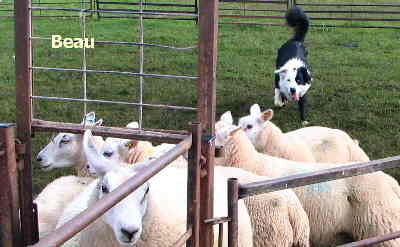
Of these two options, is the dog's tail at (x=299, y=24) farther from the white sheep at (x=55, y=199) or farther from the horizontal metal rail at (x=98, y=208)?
the horizontal metal rail at (x=98, y=208)

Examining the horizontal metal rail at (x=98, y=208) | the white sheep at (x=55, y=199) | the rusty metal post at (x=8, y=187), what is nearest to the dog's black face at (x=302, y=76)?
the white sheep at (x=55, y=199)

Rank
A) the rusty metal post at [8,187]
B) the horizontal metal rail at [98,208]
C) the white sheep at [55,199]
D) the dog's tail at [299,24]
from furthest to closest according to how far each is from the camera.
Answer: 1. the dog's tail at [299,24]
2. the white sheep at [55,199]
3. the rusty metal post at [8,187]
4. the horizontal metal rail at [98,208]

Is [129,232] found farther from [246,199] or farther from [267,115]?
[267,115]

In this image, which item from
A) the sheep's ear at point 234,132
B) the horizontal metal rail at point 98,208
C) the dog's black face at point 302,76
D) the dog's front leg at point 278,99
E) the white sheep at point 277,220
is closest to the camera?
the horizontal metal rail at point 98,208

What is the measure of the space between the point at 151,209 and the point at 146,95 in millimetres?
6315

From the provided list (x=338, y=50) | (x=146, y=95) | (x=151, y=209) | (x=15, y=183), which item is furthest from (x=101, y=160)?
(x=338, y=50)

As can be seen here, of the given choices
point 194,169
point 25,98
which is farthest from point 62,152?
point 194,169

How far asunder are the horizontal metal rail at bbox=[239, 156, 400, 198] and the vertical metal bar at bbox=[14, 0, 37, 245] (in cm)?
102

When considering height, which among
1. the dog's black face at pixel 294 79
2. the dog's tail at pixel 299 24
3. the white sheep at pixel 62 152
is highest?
the dog's tail at pixel 299 24

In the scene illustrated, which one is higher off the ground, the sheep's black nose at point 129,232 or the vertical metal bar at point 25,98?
the vertical metal bar at point 25,98

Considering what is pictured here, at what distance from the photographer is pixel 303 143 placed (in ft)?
18.9

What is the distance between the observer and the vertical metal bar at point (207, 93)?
2.74 m

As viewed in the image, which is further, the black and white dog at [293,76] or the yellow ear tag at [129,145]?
the black and white dog at [293,76]

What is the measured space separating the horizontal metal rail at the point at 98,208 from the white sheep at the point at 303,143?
333 cm
